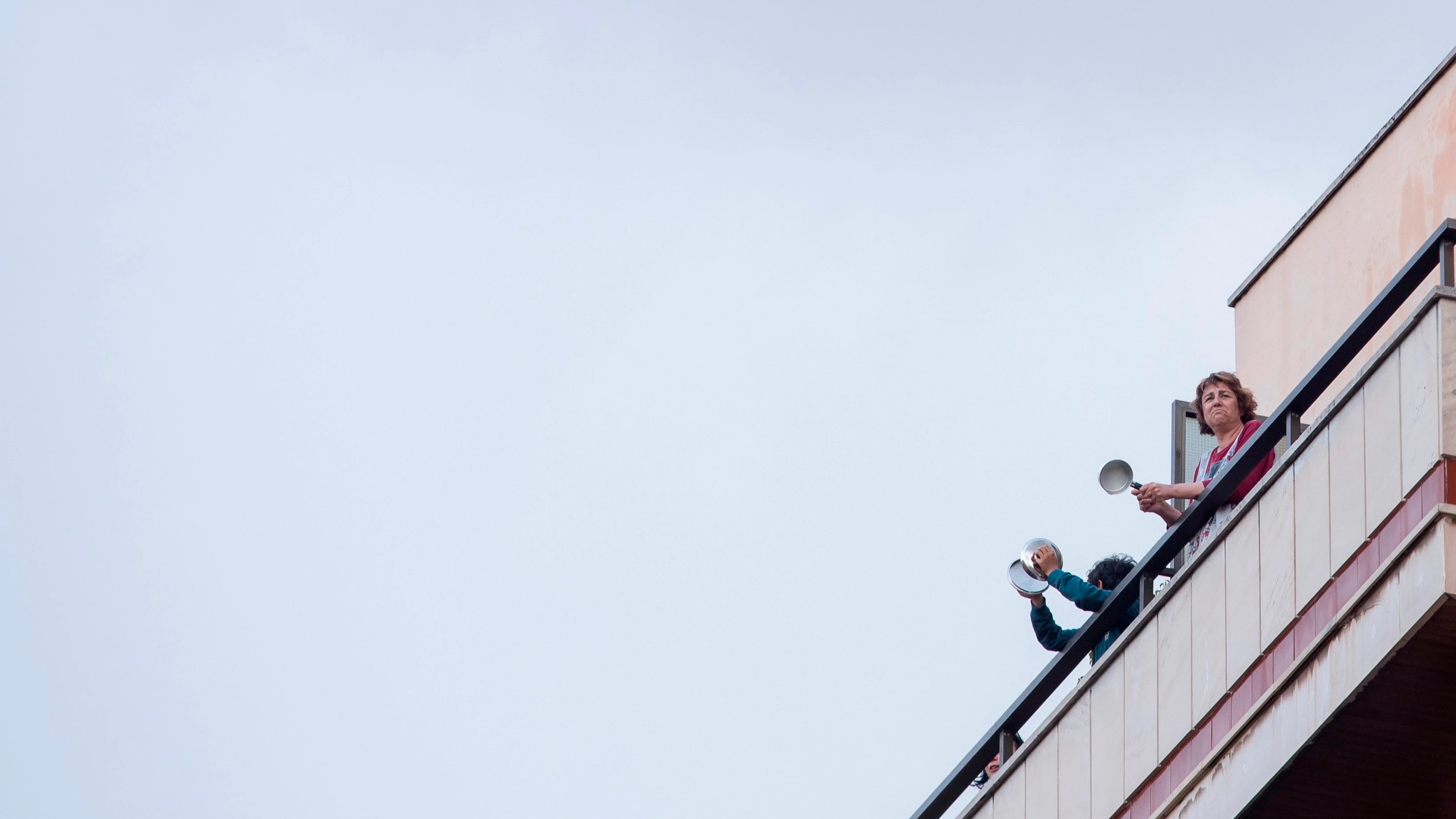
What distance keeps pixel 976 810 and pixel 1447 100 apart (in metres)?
6.34

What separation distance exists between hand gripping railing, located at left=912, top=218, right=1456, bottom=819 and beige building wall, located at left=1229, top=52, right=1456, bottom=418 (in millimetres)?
4133

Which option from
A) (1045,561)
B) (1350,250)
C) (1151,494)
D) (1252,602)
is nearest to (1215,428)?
(1151,494)

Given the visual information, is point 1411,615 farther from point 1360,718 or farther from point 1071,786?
point 1071,786

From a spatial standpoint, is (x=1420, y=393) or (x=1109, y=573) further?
(x=1109, y=573)

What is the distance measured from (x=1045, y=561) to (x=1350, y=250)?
6.04 metres

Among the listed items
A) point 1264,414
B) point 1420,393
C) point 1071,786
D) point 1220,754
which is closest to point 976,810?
point 1071,786

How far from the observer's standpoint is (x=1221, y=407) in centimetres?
1048

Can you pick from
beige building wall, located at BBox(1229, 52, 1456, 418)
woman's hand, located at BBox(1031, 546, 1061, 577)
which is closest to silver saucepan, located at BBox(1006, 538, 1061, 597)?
woman's hand, located at BBox(1031, 546, 1061, 577)

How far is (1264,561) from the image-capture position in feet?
30.5

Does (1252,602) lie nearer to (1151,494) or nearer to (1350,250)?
(1151,494)

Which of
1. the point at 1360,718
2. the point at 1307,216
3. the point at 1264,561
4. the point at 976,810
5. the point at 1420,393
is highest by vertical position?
the point at 1307,216

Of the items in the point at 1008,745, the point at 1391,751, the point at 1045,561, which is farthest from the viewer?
the point at 1008,745

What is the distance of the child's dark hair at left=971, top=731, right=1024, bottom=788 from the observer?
11.5 m

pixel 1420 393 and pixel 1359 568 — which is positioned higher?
pixel 1420 393
